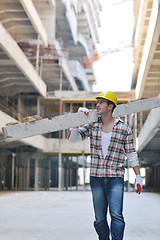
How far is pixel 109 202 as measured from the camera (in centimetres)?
524

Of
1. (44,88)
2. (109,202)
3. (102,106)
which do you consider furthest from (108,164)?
(44,88)

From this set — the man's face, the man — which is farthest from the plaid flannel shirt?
the man's face

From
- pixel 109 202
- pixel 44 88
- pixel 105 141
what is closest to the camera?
pixel 109 202

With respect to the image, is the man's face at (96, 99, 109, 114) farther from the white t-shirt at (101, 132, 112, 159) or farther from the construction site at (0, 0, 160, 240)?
the construction site at (0, 0, 160, 240)

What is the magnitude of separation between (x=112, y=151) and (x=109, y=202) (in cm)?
57

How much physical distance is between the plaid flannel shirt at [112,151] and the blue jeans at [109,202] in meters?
0.08

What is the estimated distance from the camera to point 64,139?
38031mm

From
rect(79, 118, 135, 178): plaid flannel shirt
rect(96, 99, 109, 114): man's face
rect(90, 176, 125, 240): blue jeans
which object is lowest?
rect(90, 176, 125, 240): blue jeans

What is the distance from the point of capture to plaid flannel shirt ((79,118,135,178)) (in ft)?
17.3

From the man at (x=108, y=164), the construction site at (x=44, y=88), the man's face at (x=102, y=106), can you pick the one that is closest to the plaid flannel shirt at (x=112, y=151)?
the man at (x=108, y=164)

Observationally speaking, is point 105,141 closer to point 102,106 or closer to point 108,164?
point 108,164

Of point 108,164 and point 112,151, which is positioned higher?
point 112,151

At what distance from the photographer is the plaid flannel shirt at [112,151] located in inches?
208

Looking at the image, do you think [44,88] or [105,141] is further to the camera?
[44,88]
